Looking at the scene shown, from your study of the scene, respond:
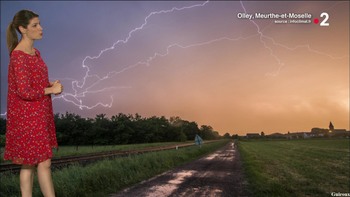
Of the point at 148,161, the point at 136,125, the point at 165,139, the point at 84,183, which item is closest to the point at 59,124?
→ the point at 136,125

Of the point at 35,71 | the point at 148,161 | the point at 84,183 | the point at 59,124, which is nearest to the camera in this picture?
the point at 35,71

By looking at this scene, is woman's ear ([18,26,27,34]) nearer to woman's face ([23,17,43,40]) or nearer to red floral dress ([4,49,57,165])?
woman's face ([23,17,43,40])

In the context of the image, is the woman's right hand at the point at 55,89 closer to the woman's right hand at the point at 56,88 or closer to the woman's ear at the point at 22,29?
the woman's right hand at the point at 56,88

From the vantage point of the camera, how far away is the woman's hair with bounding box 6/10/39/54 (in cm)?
329

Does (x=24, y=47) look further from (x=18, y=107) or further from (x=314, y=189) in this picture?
(x=314, y=189)

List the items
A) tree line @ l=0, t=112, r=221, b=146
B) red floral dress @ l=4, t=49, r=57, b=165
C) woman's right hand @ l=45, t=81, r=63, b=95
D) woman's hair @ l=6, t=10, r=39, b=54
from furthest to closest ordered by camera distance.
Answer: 1. tree line @ l=0, t=112, r=221, b=146
2. woman's hair @ l=6, t=10, r=39, b=54
3. woman's right hand @ l=45, t=81, r=63, b=95
4. red floral dress @ l=4, t=49, r=57, b=165

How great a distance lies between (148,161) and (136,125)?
10295 cm

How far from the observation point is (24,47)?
3273 millimetres

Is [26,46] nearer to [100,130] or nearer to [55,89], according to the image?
[55,89]

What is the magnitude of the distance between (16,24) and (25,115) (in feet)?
3.42

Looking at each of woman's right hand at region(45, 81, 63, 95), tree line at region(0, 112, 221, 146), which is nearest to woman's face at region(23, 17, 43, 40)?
woman's right hand at region(45, 81, 63, 95)

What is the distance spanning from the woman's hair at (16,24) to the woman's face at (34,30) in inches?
1.4

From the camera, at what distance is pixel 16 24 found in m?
3.29

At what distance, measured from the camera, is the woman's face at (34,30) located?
10.8 ft
